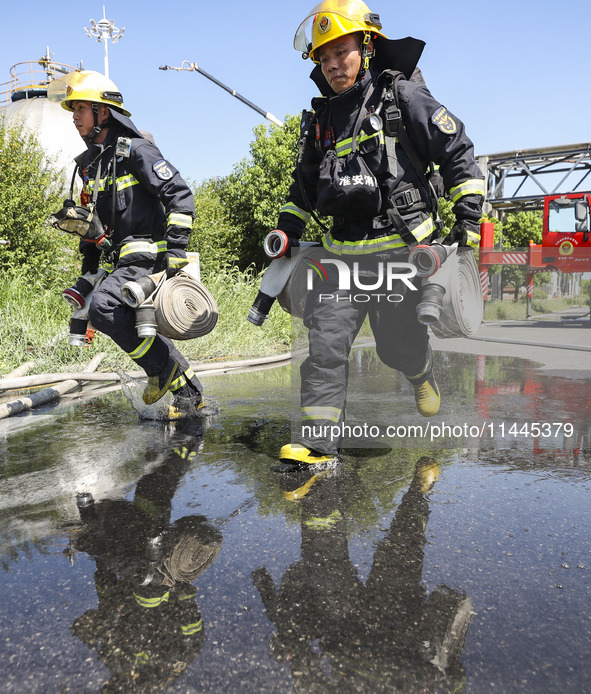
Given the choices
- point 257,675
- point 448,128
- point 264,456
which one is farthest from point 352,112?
point 257,675

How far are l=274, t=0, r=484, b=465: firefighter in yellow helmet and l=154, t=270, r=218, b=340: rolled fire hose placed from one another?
1.06 meters

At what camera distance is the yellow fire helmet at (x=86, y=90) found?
414 centimetres

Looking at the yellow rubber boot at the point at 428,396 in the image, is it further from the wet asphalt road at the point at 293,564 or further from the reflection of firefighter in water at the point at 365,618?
the reflection of firefighter in water at the point at 365,618

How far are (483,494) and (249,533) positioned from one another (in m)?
1.08

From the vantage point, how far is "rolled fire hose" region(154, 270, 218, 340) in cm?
421

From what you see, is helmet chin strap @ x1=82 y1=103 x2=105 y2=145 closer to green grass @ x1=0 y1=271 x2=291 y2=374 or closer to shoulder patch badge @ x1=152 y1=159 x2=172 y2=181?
shoulder patch badge @ x1=152 y1=159 x2=172 y2=181

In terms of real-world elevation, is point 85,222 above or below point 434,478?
above

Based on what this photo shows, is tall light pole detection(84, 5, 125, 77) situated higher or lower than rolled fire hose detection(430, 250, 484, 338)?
higher

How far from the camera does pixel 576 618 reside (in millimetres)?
1798

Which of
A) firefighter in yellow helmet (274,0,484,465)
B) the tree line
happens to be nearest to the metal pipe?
the tree line

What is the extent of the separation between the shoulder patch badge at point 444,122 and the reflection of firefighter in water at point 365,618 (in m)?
1.92

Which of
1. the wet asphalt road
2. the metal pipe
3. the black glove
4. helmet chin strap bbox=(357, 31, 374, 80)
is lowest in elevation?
the wet asphalt road

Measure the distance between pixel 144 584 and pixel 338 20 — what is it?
2668 mm

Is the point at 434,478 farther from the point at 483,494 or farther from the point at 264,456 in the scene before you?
Answer: the point at 264,456
